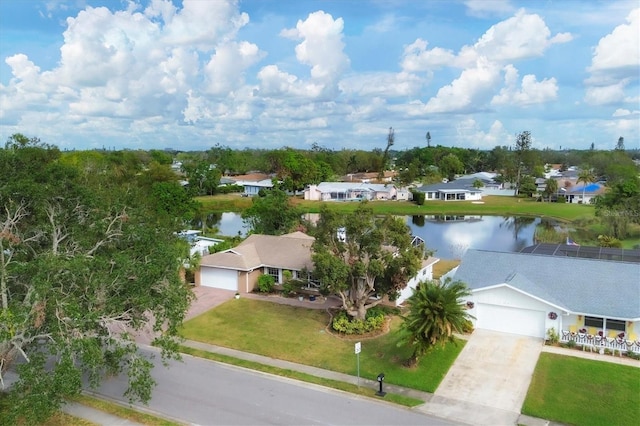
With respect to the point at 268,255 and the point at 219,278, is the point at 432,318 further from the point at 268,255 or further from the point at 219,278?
the point at 219,278

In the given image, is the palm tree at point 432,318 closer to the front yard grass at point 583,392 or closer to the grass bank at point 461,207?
the front yard grass at point 583,392

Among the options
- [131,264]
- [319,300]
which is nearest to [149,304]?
[131,264]

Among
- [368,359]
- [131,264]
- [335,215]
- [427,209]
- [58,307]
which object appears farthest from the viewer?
[427,209]

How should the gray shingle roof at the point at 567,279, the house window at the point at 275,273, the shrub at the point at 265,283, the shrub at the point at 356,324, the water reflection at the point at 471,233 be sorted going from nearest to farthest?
the gray shingle roof at the point at 567,279 → the shrub at the point at 356,324 → the shrub at the point at 265,283 → the house window at the point at 275,273 → the water reflection at the point at 471,233

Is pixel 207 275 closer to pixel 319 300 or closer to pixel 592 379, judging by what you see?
pixel 319 300

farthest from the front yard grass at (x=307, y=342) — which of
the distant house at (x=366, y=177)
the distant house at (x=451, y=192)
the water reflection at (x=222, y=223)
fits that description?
the distant house at (x=366, y=177)

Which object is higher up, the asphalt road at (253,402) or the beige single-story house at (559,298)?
the beige single-story house at (559,298)

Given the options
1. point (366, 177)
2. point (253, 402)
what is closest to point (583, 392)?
point (253, 402)
